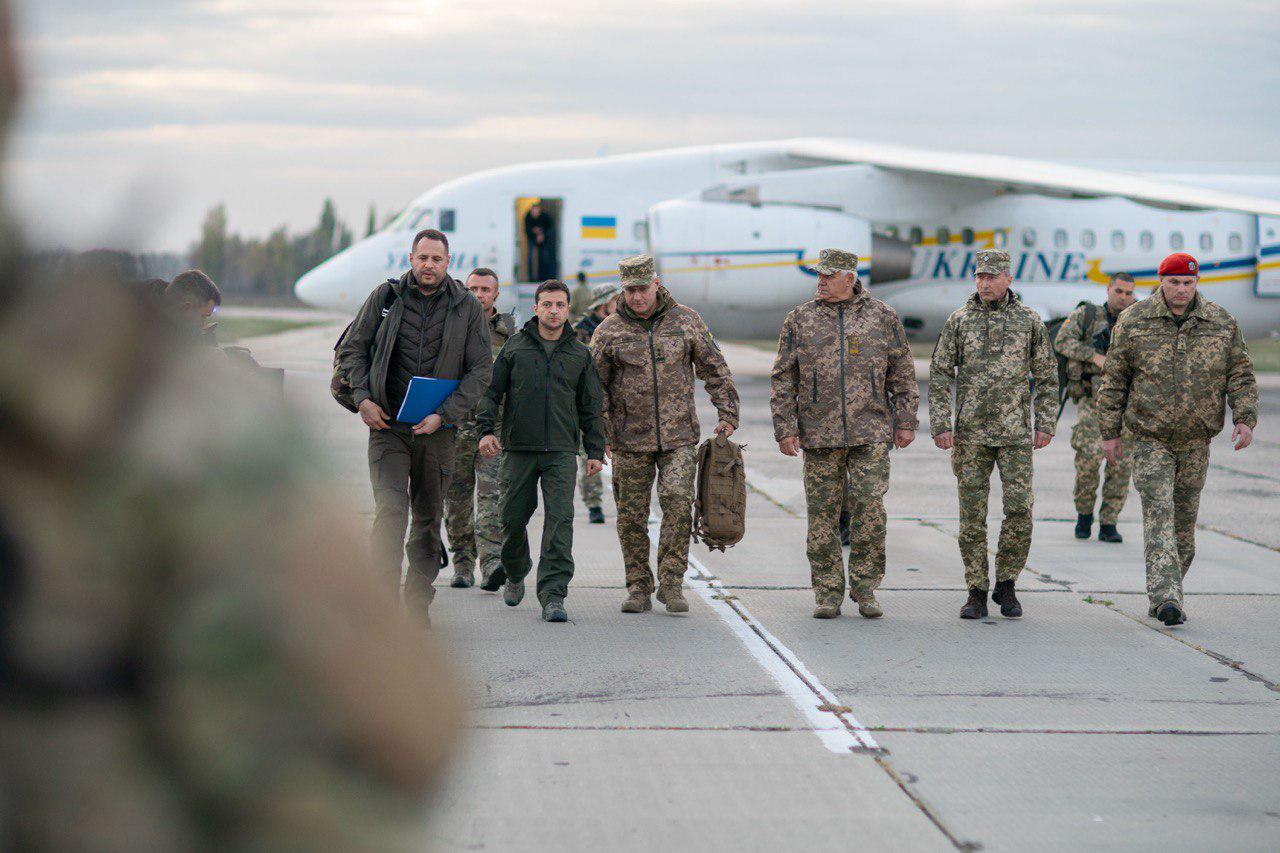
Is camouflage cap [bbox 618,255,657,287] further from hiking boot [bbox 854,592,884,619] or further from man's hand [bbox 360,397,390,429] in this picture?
hiking boot [bbox 854,592,884,619]

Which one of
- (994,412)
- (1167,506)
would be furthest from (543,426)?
(1167,506)

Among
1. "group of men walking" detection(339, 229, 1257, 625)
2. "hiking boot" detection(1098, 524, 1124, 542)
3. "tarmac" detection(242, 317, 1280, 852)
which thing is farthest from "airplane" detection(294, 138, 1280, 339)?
"group of men walking" detection(339, 229, 1257, 625)

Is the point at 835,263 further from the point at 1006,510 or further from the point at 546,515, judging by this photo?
the point at 546,515

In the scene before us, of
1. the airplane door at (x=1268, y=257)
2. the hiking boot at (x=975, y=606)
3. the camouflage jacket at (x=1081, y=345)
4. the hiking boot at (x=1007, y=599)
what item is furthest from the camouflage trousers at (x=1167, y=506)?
the airplane door at (x=1268, y=257)

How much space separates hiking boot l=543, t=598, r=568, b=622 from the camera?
6953mm

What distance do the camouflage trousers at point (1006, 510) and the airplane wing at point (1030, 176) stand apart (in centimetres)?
1129

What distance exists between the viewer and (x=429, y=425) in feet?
21.4

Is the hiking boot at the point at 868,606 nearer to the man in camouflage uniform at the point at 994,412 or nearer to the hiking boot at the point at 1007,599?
the man in camouflage uniform at the point at 994,412

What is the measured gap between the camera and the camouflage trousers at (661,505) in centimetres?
734

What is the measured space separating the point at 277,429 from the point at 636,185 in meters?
20.3

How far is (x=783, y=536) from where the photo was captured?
973 centimetres

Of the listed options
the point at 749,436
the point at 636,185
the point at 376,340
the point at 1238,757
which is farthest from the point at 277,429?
the point at 636,185

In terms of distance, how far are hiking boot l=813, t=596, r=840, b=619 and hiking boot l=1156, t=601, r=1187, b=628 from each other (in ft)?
5.43

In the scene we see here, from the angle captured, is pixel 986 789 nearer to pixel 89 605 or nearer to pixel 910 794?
pixel 910 794
